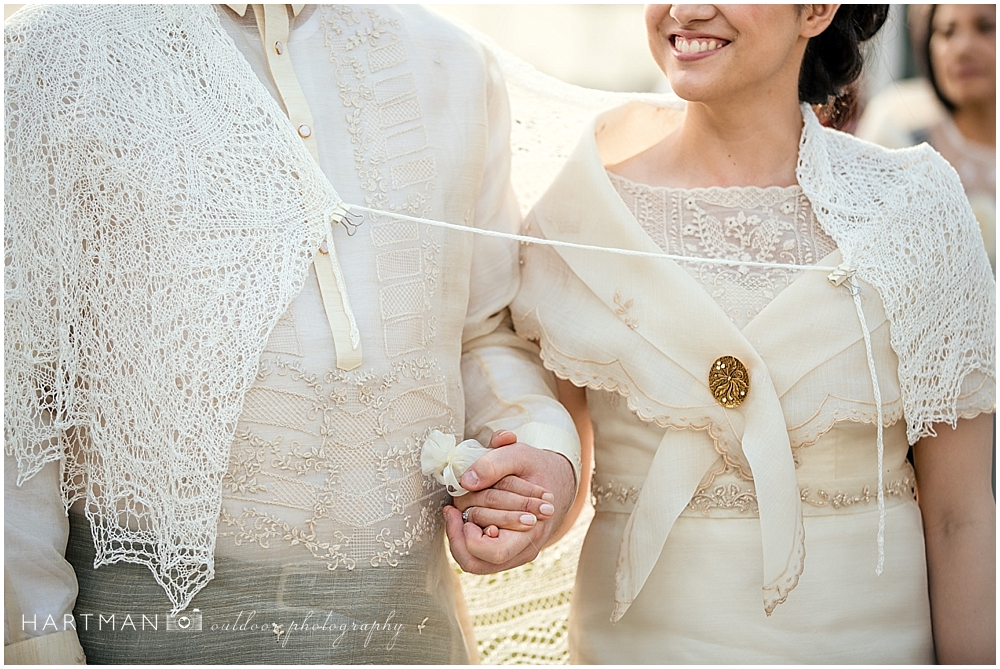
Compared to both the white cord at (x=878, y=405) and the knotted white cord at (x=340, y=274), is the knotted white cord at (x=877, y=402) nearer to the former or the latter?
the white cord at (x=878, y=405)

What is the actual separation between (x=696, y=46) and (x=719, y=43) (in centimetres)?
4

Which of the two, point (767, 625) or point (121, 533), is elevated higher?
point (121, 533)

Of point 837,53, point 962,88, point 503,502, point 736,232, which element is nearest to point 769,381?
point 736,232

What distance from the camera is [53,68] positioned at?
61.2 inches

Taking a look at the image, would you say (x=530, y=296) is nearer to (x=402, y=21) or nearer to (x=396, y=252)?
(x=396, y=252)

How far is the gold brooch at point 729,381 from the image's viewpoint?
5.94 feet

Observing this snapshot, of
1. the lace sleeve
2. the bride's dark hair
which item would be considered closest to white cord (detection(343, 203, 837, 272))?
the lace sleeve

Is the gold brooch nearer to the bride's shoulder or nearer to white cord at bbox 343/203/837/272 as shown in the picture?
white cord at bbox 343/203/837/272

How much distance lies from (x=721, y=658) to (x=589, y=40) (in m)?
7.84

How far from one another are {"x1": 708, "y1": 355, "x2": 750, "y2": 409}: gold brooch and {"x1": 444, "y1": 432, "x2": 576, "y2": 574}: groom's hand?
0.35 metres

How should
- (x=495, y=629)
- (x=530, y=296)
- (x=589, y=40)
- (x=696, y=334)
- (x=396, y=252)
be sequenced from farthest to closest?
(x=589, y=40) < (x=495, y=629) < (x=530, y=296) < (x=696, y=334) < (x=396, y=252)

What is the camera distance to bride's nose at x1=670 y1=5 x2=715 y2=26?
181 cm

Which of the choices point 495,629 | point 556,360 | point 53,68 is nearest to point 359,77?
point 53,68

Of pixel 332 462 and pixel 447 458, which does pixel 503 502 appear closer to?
pixel 447 458
